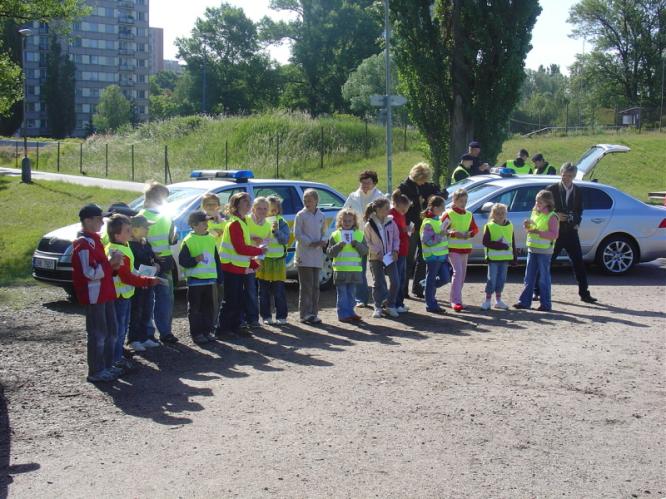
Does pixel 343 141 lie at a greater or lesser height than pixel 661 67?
lesser

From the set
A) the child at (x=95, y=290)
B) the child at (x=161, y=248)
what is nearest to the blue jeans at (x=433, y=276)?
the child at (x=161, y=248)

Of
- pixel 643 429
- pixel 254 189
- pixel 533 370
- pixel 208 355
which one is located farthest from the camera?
pixel 254 189

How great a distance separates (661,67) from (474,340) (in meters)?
76.9

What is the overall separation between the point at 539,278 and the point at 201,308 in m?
4.61

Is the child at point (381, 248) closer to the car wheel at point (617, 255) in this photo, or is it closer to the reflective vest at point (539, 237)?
the reflective vest at point (539, 237)

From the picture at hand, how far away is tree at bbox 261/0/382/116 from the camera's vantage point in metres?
85.3

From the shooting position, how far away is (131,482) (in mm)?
5258

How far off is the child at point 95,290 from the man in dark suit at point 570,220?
6.48m

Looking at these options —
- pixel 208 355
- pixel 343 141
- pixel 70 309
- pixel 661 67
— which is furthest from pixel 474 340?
pixel 661 67

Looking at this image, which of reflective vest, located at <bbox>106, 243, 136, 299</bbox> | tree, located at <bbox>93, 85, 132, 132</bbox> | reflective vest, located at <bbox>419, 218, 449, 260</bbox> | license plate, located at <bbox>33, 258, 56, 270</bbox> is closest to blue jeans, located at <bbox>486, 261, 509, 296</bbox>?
reflective vest, located at <bbox>419, 218, 449, 260</bbox>

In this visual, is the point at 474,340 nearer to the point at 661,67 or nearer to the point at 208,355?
the point at 208,355

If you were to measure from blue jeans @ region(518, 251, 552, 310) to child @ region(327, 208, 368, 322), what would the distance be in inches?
93.8

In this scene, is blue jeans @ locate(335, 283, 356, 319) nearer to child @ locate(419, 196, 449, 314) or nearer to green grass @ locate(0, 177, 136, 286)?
child @ locate(419, 196, 449, 314)

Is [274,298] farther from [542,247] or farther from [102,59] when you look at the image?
[102,59]
